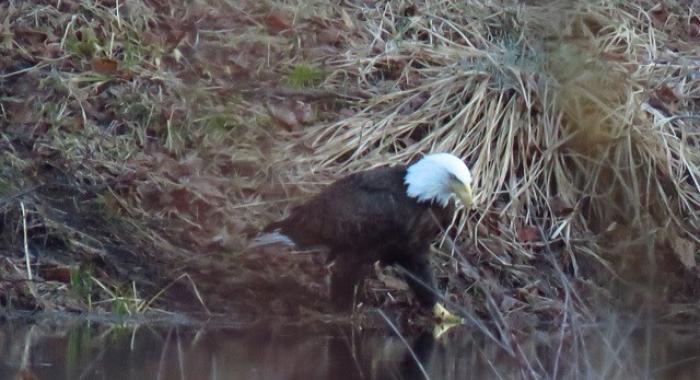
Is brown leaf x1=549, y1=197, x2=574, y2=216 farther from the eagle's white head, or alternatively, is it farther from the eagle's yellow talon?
the eagle's white head

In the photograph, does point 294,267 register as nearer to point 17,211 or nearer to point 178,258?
point 178,258

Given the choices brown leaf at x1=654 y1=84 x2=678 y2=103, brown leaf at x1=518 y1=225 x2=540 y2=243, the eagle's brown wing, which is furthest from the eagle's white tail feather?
brown leaf at x1=654 y1=84 x2=678 y2=103

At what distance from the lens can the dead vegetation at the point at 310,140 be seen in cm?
909

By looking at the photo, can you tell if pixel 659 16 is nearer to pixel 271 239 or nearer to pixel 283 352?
pixel 271 239

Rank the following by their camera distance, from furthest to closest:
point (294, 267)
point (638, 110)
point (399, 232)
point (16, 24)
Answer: point (16, 24) < point (638, 110) < point (294, 267) < point (399, 232)

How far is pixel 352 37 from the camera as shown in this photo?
36.6 feet

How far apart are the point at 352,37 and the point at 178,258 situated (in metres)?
2.62

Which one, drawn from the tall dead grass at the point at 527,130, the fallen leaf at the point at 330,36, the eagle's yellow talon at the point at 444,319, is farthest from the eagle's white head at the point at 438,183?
the fallen leaf at the point at 330,36

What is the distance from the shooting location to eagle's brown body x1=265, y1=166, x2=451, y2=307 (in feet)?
28.3

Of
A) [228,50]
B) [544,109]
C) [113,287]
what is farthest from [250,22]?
[113,287]

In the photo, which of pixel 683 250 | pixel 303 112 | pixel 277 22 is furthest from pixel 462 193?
pixel 277 22

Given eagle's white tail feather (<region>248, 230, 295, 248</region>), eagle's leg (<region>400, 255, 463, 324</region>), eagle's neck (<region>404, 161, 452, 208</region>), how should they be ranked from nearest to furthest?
eagle's neck (<region>404, 161, 452, 208</region>) < eagle's leg (<region>400, 255, 463, 324</region>) < eagle's white tail feather (<region>248, 230, 295, 248</region>)

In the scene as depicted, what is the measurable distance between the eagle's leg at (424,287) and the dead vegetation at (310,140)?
0.53ft

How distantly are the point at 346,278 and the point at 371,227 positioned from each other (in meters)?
0.33
